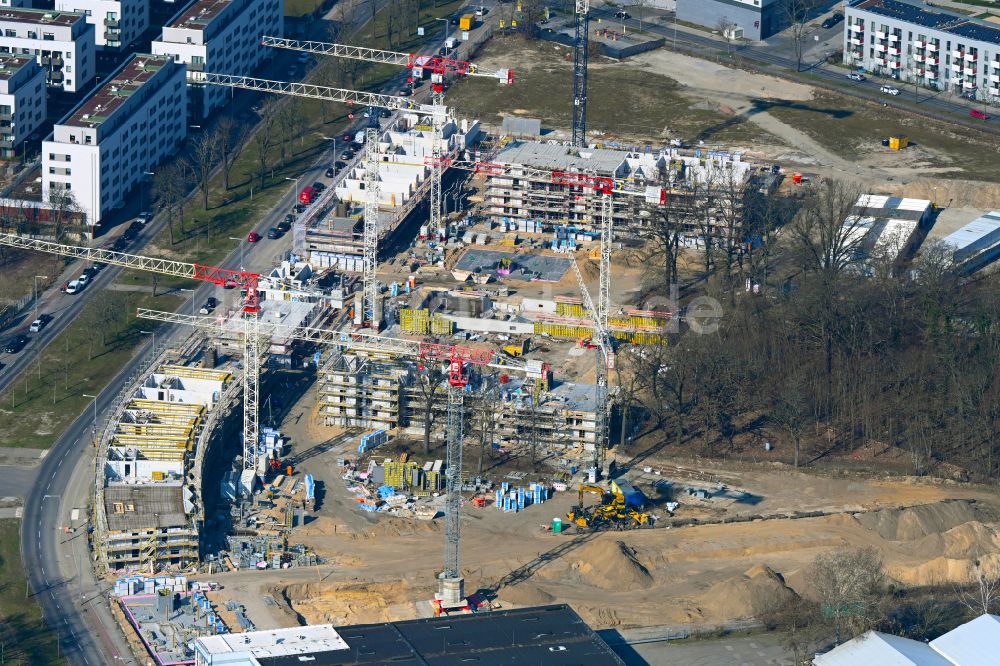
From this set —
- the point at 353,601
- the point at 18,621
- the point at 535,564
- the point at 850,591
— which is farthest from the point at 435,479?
the point at 850,591

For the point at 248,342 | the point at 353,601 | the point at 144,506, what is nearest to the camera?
the point at 353,601

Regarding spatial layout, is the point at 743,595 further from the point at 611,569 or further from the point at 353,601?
the point at 353,601

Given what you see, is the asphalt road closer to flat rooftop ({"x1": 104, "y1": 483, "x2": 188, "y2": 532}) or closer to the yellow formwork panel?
flat rooftop ({"x1": 104, "y1": 483, "x2": 188, "y2": 532})

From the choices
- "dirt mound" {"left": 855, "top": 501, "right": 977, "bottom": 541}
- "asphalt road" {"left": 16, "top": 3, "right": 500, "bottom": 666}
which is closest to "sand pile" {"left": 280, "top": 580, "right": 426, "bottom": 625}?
"asphalt road" {"left": 16, "top": 3, "right": 500, "bottom": 666}

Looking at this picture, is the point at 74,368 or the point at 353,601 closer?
the point at 353,601

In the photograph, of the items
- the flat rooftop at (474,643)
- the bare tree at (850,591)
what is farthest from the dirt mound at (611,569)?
the bare tree at (850,591)

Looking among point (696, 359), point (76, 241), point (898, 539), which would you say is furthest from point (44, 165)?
point (898, 539)
